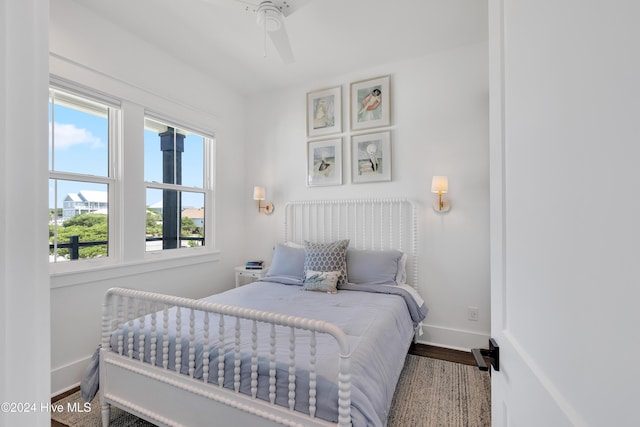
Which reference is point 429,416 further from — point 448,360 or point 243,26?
point 243,26

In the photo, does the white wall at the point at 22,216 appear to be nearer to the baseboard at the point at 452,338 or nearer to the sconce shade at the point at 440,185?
the sconce shade at the point at 440,185

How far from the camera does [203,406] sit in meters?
1.44

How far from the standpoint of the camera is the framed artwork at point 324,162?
10.9 ft

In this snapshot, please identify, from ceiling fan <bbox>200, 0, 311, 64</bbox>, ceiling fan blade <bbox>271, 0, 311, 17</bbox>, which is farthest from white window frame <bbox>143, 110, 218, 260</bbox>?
ceiling fan blade <bbox>271, 0, 311, 17</bbox>

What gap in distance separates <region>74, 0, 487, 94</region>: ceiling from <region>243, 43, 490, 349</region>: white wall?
216 mm

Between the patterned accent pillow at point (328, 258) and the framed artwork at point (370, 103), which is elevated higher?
the framed artwork at point (370, 103)

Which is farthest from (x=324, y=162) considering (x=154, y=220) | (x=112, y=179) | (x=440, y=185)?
(x=112, y=179)

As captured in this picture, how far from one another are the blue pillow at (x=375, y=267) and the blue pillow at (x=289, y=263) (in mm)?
511

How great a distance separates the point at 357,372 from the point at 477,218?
6.66ft

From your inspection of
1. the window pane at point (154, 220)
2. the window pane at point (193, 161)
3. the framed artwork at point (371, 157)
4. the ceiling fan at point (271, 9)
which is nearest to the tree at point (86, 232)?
the window pane at point (154, 220)

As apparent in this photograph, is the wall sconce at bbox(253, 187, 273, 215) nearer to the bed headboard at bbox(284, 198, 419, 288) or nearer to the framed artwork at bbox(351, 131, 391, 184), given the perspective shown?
the bed headboard at bbox(284, 198, 419, 288)

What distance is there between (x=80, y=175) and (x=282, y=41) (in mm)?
1913

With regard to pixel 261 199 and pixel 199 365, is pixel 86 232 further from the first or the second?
pixel 261 199

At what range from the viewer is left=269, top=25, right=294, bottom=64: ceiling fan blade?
188 centimetres
